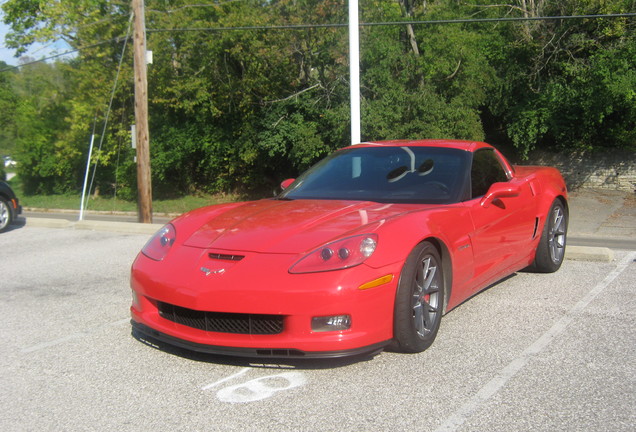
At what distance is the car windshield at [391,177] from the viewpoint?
194 inches

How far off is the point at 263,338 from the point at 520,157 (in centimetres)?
2171

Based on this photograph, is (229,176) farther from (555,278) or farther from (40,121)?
(555,278)

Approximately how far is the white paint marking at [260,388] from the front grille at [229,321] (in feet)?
0.94

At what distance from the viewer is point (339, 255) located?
3.74m

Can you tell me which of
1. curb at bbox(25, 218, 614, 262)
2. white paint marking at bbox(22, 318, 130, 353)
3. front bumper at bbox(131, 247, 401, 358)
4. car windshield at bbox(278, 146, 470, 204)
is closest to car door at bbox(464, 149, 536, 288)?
car windshield at bbox(278, 146, 470, 204)

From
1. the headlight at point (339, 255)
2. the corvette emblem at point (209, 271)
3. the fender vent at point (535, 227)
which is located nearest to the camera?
the headlight at point (339, 255)

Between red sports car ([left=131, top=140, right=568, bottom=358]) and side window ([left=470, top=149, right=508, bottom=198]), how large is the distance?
0.06ft

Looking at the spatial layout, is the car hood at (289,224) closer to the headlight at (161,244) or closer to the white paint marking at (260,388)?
the headlight at (161,244)

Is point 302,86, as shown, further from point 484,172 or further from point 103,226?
point 484,172

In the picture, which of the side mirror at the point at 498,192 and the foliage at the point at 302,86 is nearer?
the side mirror at the point at 498,192

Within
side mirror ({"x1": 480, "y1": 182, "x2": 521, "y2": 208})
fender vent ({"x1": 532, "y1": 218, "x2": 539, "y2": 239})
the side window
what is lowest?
fender vent ({"x1": 532, "y1": 218, "x2": 539, "y2": 239})

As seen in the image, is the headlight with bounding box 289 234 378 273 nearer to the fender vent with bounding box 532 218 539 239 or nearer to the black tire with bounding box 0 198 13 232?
the fender vent with bounding box 532 218 539 239

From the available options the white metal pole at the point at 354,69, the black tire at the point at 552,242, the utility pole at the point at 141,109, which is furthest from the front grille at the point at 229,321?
the utility pole at the point at 141,109

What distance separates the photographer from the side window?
518 cm
